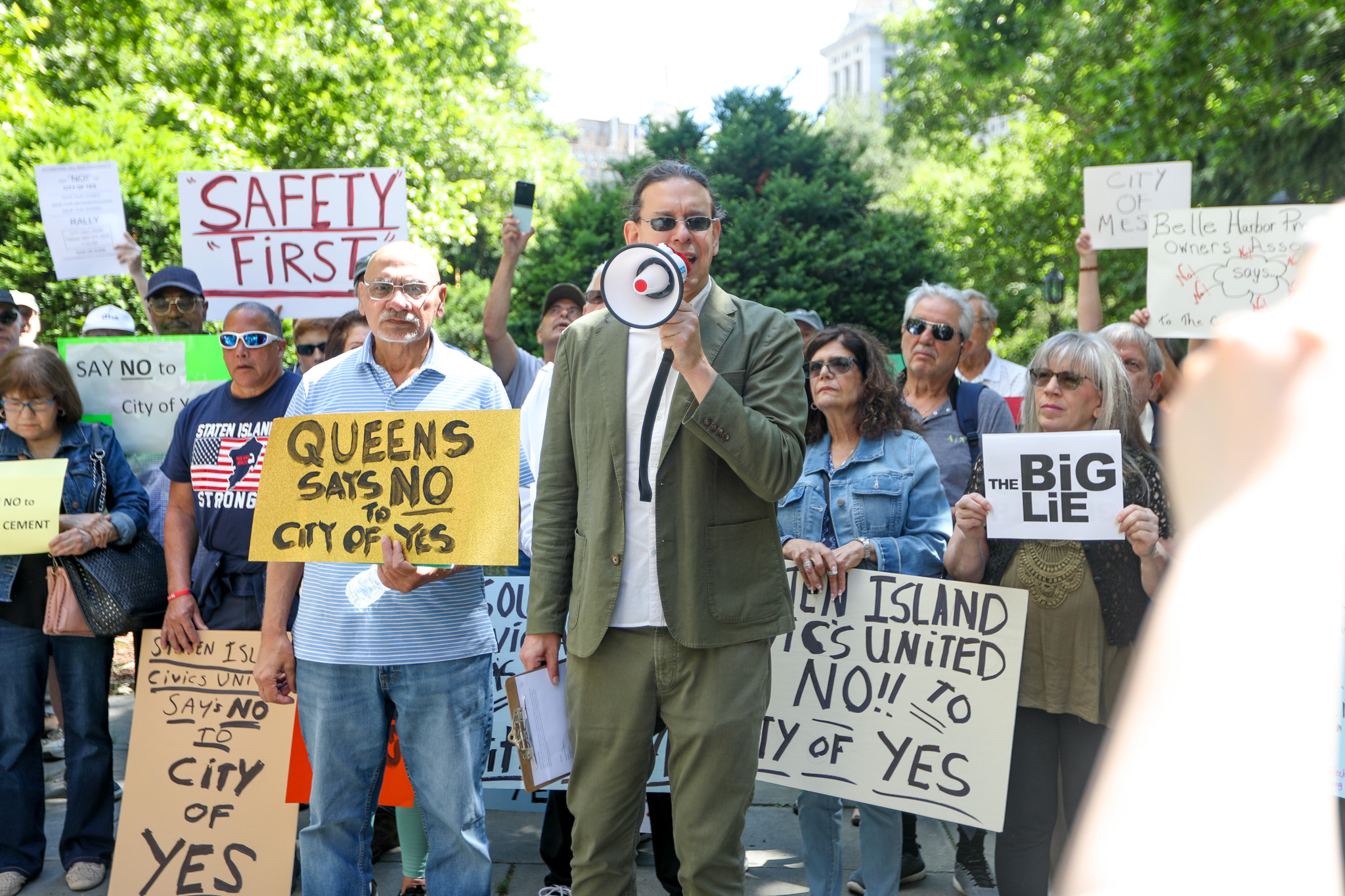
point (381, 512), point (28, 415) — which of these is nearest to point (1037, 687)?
point (381, 512)

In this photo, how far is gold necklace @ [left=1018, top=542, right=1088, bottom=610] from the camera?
3.21m

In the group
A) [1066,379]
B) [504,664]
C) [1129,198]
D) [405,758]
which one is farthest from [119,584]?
[1129,198]

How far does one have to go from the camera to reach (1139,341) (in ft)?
13.8

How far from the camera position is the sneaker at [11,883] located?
3.77 meters

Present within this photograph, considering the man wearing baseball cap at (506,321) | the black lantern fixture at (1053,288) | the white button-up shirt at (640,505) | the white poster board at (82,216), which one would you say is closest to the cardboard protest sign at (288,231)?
the white poster board at (82,216)

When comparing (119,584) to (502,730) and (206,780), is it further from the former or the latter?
(502,730)

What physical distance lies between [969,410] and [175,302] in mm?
3586

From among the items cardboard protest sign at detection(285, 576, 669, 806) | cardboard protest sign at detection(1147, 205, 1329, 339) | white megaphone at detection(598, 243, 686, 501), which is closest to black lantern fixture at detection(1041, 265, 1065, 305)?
cardboard protest sign at detection(1147, 205, 1329, 339)

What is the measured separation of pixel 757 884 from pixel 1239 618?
379 centimetres

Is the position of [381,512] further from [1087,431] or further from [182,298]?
[182,298]

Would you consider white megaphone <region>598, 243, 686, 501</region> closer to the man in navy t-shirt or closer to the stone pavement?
the man in navy t-shirt

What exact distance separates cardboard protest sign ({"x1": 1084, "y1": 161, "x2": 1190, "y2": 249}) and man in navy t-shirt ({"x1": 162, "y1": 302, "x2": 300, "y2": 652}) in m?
4.26

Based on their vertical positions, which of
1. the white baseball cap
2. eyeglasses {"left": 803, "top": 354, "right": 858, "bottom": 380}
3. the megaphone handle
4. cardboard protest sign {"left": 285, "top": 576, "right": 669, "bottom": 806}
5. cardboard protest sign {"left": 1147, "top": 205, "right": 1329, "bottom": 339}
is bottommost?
cardboard protest sign {"left": 285, "top": 576, "right": 669, "bottom": 806}

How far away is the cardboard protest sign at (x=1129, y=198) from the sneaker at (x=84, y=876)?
17.6 feet
